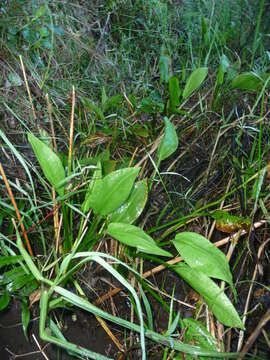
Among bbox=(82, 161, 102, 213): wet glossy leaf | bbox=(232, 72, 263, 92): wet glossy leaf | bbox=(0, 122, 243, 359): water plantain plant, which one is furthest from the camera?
bbox=(232, 72, 263, 92): wet glossy leaf

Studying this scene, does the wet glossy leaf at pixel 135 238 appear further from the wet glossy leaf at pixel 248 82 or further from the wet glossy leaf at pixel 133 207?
the wet glossy leaf at pixel 248 82

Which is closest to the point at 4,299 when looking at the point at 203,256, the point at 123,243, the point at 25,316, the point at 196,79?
the point at 25,316


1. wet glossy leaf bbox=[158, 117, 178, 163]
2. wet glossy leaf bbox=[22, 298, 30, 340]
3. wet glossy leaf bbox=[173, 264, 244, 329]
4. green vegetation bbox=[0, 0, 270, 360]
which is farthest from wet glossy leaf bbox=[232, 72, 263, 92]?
wet glossy leaf bbox=[22, 298, 30, 340]

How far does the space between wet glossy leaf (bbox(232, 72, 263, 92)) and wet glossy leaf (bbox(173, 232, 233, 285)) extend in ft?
1.36

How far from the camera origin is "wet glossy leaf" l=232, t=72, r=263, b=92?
91 centimetres

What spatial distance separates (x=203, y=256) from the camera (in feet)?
2.28

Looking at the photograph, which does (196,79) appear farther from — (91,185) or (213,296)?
(213,296)

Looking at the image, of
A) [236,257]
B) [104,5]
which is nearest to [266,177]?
[236,257]

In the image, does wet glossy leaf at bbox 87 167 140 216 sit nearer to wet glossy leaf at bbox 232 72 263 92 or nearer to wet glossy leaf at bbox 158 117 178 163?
wet glossy leaf at bbox 158 117 178 163

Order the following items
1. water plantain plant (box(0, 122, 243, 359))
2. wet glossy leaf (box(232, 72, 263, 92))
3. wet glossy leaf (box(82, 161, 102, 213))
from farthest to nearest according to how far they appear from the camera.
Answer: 1. wet glossy leaf (box(232, 72, 263, 92))
2. wet glossy leaf (box(82, 161, 102, 213))
3. water plantain plant (box(0, 122, 243, 359))

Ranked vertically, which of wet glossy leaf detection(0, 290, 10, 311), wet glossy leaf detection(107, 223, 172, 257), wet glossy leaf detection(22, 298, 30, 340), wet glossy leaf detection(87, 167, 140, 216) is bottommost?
wet glossy leaf detection(22, 298, 30, 340)

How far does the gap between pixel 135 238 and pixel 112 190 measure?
102 mm

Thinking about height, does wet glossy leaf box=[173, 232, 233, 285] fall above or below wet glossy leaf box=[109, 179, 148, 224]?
below

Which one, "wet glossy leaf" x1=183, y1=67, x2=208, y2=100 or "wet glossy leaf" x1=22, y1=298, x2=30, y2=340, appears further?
"wet glossy leaf" x1=183, y1=67, x2=208, y2=100
